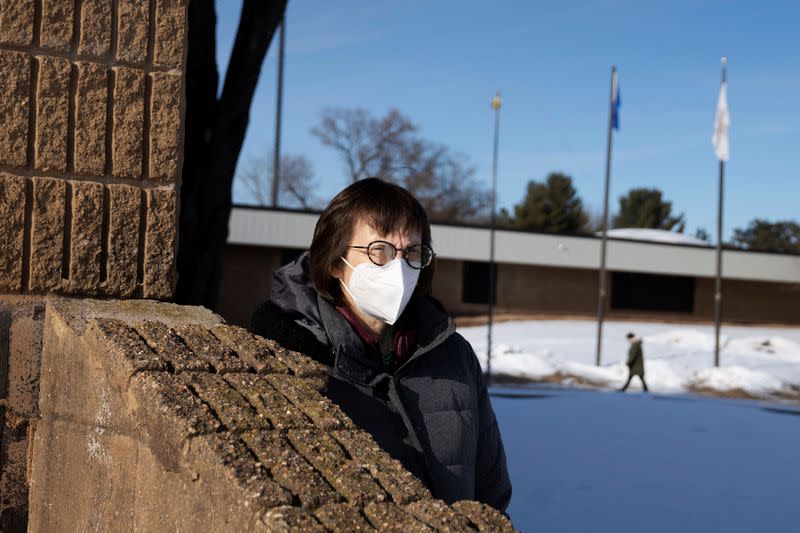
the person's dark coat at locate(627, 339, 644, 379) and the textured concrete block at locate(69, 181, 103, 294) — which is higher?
the textured concrete block at locate(69, 181, 103, 294)

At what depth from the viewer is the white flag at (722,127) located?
2641cm

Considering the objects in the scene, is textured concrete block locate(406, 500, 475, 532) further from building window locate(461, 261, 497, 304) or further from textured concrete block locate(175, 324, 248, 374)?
building window locate(461, 261, 497, 304)

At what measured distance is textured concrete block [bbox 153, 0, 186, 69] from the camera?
95.7 inches

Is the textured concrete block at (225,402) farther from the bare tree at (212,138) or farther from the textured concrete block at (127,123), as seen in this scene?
the bare tree at (212,138)

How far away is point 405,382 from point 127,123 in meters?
0.98

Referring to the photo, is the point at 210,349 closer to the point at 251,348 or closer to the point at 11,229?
the point at 251,348

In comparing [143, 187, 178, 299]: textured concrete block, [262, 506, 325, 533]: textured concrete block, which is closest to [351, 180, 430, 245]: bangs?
[143, 187, 178, 299]: textured concrete block

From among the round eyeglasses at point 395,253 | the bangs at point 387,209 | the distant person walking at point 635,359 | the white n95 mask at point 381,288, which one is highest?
the bangs at point 387,209

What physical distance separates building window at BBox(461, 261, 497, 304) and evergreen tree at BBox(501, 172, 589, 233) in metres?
19.6

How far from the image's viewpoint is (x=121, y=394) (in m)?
1.87

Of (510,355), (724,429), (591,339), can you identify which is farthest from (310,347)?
(591,339)

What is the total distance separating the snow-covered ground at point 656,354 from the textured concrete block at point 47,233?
69.4 feet

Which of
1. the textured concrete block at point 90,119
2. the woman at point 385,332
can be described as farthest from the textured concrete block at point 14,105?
the woman at point 385,332

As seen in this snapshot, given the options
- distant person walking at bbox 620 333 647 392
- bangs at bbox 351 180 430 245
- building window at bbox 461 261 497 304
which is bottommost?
distant person walking at bbox 620 333 647 392
